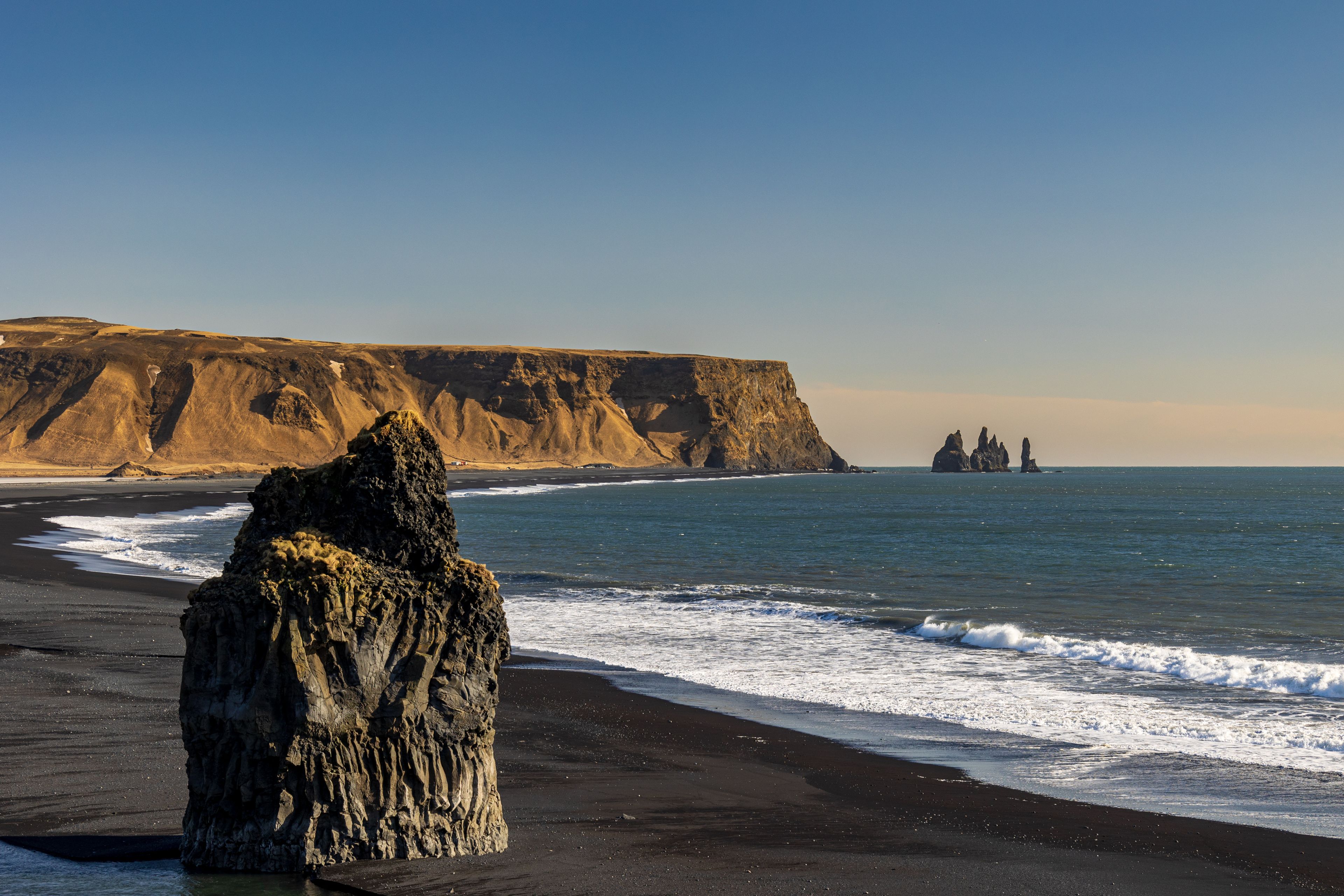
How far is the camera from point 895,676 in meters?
15.2

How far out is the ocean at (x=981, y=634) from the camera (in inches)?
415

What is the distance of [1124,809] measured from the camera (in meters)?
8.52

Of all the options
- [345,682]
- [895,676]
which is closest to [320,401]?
[895,676]

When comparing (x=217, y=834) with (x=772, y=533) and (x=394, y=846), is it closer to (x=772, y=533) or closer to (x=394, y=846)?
(x=394, y=846)

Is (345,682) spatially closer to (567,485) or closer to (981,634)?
(981,634)

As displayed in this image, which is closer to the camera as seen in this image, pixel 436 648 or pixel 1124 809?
pixel 436 648

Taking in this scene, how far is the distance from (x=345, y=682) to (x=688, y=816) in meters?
2.98

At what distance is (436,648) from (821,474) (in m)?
195

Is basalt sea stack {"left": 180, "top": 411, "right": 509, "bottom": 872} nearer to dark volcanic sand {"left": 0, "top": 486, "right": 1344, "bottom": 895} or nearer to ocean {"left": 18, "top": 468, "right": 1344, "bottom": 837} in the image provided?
dark volcanic sand {"left": 0, "top": 486, "right": 1344, "bottom": 895}

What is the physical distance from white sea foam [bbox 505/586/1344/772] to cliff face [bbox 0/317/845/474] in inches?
4086

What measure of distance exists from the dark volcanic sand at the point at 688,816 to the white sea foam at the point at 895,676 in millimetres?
2617

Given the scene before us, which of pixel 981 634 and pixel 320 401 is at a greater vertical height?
pixel 320 401

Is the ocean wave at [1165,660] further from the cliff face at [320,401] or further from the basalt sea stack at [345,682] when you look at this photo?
the cliff face at [320,401]

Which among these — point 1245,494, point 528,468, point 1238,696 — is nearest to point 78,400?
point 528,468
